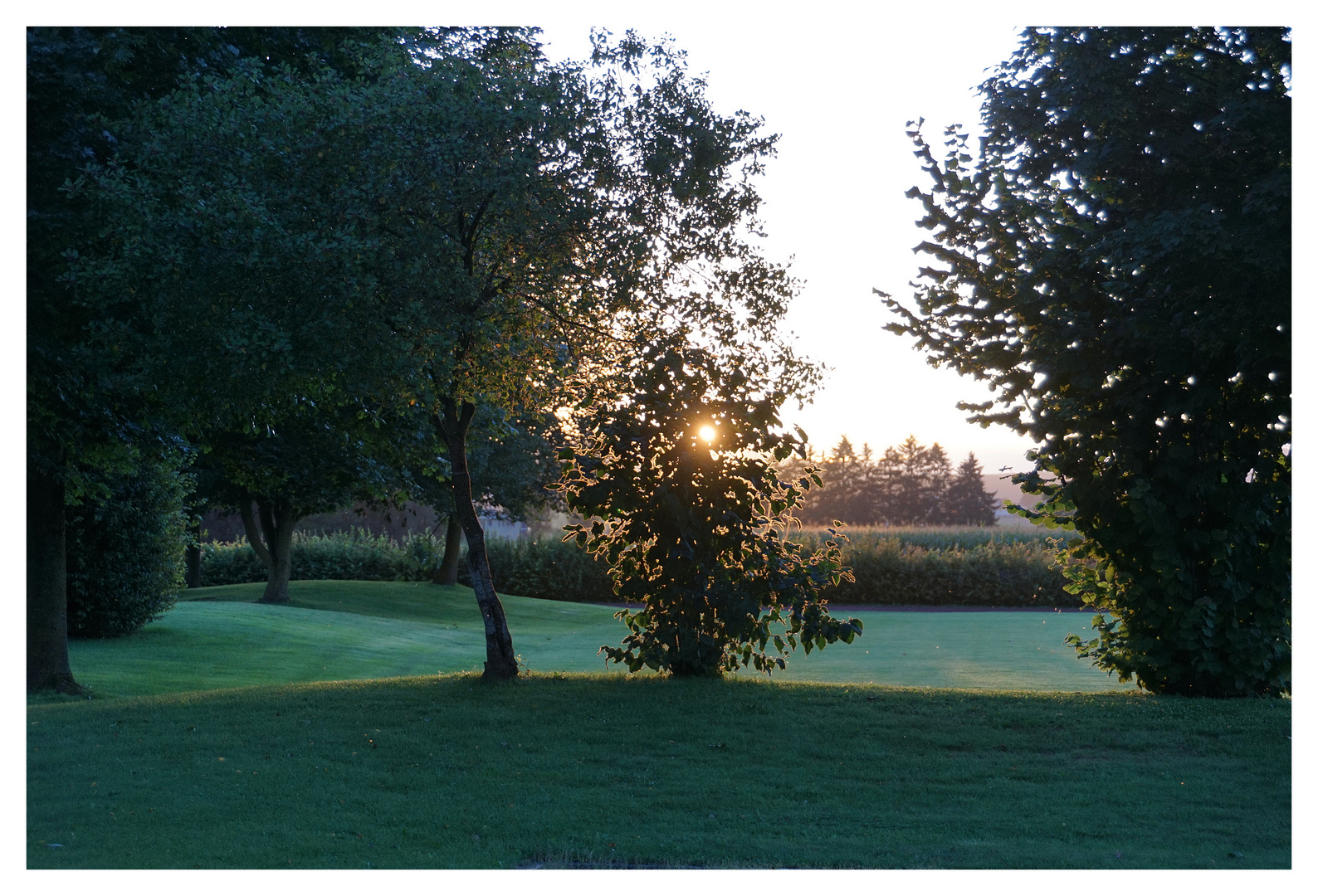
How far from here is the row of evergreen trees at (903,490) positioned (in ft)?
237

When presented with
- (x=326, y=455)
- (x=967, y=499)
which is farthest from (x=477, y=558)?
(x=967, y=499)

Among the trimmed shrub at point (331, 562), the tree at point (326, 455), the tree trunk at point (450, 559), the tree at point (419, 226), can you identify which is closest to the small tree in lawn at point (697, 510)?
the tree at point (419, 226)

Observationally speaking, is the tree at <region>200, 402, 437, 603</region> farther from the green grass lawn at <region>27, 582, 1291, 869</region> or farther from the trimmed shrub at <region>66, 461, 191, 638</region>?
the green grass lawn at <region>27, 582, 1291, 869</region>

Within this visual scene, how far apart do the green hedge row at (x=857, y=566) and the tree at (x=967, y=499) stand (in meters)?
33.1

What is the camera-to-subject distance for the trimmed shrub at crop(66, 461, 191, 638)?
18.4m

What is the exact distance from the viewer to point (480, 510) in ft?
125

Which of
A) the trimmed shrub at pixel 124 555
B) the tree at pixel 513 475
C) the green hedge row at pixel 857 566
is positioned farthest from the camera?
the green hedge row at pixel 857 566

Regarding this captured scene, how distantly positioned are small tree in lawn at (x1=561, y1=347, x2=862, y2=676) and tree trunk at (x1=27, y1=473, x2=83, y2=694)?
689 cm

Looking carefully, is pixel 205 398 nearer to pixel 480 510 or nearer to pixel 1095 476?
pixel 1095 476

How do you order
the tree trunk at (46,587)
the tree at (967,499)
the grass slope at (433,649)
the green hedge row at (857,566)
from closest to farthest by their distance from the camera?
1. the tree trunk at (46,587)
2. the grass slope at (433,649)
3. the green hedge row at (857,566)
4. the tree at (967,499)

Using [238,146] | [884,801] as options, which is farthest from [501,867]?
[238,146]

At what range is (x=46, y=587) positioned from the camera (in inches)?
516

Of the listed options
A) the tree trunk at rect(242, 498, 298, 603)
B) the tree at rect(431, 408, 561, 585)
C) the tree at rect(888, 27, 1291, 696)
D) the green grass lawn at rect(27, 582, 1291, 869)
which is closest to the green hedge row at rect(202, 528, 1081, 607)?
the tree at rect(431, 408, 561, 585)

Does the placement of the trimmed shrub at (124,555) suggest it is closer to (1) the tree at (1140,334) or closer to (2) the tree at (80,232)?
(2) the tree at (80,232)
